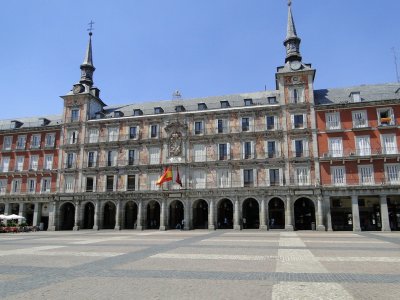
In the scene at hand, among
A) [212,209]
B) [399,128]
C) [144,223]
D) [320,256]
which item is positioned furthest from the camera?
[144,223]

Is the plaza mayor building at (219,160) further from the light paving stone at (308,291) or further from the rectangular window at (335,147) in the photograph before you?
the light paving stone at (308,291)

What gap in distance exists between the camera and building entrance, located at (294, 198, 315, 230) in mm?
42606

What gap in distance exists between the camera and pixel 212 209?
42562 mm

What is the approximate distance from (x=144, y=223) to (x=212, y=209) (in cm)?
1020

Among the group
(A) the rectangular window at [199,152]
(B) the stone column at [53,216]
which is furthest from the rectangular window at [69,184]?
(A) the rectangular window at [199,152]

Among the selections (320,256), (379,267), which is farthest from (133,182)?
(379,267)

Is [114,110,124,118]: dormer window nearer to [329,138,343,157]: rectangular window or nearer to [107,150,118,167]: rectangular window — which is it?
[107,150,118,167]: rectangular window

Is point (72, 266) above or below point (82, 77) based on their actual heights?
below

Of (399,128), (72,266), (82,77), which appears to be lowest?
(72,266)

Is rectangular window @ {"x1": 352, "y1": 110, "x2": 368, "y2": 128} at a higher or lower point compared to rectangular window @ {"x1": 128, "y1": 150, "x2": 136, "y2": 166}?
higher

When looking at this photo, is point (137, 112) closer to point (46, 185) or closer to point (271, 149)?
point (46, 185)

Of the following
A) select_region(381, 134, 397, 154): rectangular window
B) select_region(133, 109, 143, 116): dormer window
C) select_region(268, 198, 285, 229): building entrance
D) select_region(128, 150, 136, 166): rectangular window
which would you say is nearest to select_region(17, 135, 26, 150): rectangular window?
select_region(128, 150, 136, 166): rectangular window

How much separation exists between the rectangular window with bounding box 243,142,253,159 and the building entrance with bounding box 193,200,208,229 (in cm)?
956

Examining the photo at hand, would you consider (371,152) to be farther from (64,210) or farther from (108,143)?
(64,210)
